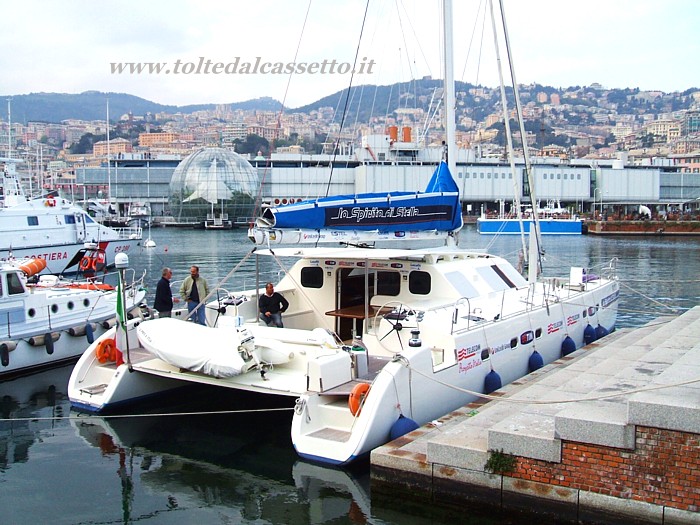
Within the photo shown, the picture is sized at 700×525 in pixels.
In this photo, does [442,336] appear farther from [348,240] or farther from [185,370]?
[185,370]

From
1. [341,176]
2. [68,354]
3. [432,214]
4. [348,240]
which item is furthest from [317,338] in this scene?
[341,176]

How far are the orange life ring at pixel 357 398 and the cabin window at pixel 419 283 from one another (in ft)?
12.6

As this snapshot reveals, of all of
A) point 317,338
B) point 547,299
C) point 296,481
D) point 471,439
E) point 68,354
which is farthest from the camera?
point 68,354

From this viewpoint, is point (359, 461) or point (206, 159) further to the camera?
point (206, 159)

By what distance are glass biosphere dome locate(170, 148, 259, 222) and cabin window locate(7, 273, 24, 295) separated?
267 feet

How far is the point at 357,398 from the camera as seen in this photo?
9.16 m

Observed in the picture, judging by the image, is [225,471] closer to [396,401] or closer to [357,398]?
[357,398]

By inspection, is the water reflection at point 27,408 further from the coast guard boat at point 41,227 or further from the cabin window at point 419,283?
the coast guard boat at point 41,227

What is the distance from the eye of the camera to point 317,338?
10.3m

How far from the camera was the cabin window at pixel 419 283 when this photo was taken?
12.8 metres

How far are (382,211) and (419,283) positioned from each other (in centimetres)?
147

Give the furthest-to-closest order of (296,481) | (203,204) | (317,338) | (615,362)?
(203,204) → (615,362) → (317,338) → (296,481)

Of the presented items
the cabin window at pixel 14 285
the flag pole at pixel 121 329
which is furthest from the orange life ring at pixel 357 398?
the cabin window at pixel 14 285

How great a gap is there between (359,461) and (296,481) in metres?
0.84
